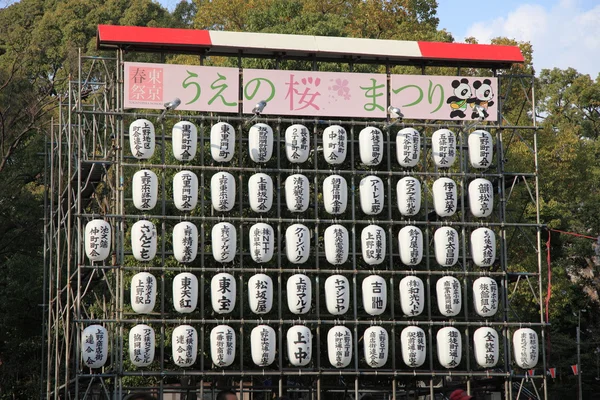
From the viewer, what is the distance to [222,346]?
55.7 feet

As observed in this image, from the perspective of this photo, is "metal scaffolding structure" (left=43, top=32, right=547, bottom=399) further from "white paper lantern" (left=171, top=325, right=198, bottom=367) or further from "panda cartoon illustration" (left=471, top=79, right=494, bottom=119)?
"panda cartoon illustration" (left=471, top=79, right=494, bottom=119)

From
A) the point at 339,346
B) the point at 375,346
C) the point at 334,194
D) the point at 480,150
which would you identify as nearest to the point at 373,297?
the point at 375,346

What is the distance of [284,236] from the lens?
1947cm

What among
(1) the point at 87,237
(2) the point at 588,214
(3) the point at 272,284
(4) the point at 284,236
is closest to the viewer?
(1) the point at 87,237

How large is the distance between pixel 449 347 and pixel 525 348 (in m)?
1.49

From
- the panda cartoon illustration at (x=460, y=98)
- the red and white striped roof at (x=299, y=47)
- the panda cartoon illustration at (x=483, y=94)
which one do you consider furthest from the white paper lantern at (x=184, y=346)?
the panda cartoon illustration at (x=483, y=94)

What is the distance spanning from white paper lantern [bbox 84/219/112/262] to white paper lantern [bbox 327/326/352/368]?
439 centimetres

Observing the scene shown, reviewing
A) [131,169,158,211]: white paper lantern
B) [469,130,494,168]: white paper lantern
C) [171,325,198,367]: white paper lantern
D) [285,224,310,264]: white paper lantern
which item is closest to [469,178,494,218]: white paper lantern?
[469,130,494,168]: white paper lantern

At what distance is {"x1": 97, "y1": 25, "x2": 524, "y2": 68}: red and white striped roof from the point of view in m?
18.1

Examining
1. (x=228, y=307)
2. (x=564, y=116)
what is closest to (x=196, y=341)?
(x=228, y=307)

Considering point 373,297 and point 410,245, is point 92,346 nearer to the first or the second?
point 373,297

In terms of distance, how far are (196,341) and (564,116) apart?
24.0 meters

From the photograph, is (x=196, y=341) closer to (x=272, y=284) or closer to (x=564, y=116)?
(x=272, y=284)

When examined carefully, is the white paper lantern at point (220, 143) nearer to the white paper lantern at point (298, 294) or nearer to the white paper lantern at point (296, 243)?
the white paper lantern at point (296, 243)
